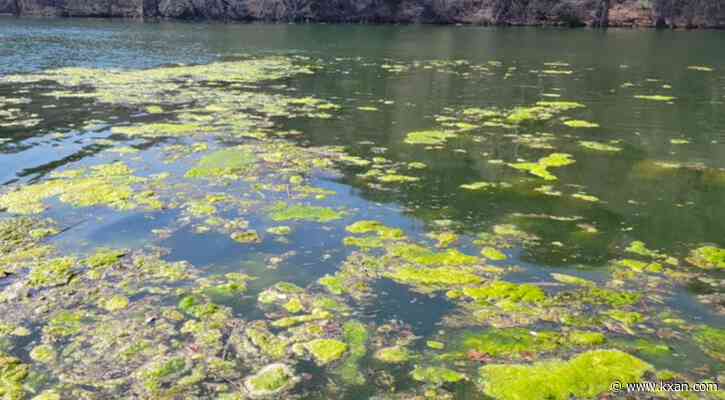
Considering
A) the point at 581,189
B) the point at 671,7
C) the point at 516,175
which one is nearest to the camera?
the point at 581,189

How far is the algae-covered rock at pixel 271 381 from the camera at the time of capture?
595cm

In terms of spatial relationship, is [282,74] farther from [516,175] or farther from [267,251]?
[267,251]

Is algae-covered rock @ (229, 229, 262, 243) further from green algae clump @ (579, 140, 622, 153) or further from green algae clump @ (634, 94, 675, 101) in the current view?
green algae clump @ (634, 94, 675, 101)

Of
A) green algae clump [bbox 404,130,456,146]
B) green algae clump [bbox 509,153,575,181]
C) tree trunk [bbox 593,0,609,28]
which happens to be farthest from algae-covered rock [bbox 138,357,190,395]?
tree trunk [bbox 593,0,609,28]

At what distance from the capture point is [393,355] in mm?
6574

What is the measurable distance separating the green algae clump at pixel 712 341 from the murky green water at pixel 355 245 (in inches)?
1.0

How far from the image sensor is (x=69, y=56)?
111 ft

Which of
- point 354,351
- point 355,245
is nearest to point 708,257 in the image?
point 355,245

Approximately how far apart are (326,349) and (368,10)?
71.2 m

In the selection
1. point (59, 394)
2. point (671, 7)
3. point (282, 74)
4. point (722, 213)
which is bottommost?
point (59, 394)

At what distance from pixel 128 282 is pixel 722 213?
973 centimetres

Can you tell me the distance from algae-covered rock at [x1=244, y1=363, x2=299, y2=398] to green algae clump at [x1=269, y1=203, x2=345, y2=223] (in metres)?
4.15

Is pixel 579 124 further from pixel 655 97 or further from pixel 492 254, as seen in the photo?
pixel 492 254

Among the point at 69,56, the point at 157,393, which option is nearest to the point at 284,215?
the point at 157,393
